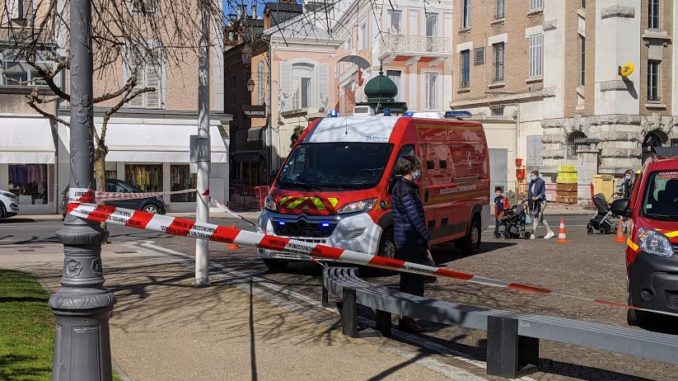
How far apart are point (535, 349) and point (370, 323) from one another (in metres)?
2.76

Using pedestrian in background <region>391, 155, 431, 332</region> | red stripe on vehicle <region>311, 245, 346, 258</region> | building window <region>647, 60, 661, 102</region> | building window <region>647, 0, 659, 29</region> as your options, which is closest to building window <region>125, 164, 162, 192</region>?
building window <region>647, 60, 661, 102</region>

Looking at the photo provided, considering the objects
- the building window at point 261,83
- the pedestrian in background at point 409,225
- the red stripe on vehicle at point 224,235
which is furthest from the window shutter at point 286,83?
the red stripe on vehicle at point 224,235

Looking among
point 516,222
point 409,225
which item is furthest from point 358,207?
point 516,222

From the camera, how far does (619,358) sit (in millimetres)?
7922

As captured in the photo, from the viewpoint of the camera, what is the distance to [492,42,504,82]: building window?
4216 centimetres

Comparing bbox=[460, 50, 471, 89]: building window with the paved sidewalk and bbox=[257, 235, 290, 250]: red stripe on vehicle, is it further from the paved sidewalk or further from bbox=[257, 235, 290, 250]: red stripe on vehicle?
bbox=[257, 235, 290, 250]: red stripe on vehicle

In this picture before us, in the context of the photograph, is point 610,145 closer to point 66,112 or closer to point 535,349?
point 66,112

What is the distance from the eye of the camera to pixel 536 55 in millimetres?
39750

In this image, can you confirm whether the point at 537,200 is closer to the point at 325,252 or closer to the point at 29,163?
the point at 325,252

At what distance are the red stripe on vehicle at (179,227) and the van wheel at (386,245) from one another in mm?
7656

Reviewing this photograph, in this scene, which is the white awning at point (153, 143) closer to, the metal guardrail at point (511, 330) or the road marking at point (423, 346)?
the road marking at point (423, 346)

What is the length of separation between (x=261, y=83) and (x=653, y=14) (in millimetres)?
20405

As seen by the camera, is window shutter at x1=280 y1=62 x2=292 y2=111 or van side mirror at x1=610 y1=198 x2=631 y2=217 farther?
window shutter at x1=280 y1=62 x2=292 y2=111

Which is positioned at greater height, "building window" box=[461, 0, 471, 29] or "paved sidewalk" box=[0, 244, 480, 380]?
"building window" box=[461, 0, 471, 29]
